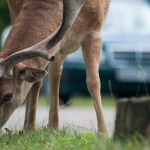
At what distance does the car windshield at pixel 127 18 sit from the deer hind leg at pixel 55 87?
5.44 m

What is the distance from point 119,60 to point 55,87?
5.46m

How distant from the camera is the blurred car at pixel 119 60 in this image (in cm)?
1341

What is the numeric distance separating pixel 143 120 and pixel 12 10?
3.54m

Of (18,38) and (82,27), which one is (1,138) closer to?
(18,38)

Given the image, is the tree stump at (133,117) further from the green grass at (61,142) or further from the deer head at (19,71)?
the deer head at (19,71)

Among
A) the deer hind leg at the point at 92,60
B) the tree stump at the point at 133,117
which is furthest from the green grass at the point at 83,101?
the tree stump at the point at 133,117

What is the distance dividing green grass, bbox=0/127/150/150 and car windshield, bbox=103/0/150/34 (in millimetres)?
7202

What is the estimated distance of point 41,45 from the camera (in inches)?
246

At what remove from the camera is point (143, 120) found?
4.62 metres

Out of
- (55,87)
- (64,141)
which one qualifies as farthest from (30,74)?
(55,87)

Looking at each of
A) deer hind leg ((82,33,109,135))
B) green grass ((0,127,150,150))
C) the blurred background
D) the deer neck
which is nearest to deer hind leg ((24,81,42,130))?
deer hind leg ((82,33,109,135))

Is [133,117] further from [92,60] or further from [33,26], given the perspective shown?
[92,60]

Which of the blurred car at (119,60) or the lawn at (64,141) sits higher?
the blurred car at (119,60)

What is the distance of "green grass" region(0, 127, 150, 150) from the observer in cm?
452
